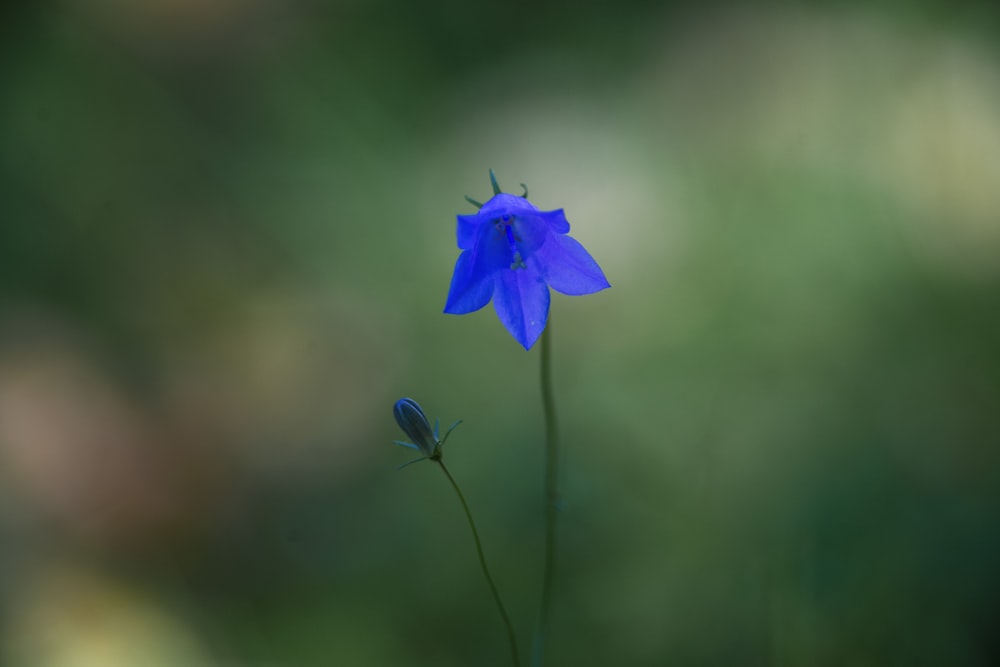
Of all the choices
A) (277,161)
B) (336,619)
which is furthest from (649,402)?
(277,161)

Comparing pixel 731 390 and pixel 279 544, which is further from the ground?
pixel 731 390

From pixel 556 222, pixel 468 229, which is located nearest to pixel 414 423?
pixel 468 229

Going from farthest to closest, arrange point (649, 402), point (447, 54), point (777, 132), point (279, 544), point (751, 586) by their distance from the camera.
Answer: point (447, 54), point (777, 132), point (649, 402), point (279, 544), point (751, 586)

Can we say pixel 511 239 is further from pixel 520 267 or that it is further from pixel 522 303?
pixel 522 303

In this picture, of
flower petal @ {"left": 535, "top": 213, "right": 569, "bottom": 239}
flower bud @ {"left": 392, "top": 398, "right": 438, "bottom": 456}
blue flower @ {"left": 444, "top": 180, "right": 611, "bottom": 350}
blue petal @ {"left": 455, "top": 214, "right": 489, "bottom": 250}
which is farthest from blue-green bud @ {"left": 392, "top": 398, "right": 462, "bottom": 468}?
flower petal @ {"left": 535, "top": 213, "right": 569, "bottom": 239}

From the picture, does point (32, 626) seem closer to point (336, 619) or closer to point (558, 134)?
point (336, 619)

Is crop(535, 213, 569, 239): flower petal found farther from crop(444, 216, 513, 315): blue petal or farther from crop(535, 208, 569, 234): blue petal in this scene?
crop(444, 216, 513, 315): blue petal

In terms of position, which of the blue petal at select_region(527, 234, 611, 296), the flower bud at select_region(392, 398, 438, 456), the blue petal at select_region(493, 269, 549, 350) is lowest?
the flower bud at select_region(392, 398, 438, 456)
